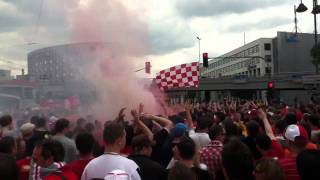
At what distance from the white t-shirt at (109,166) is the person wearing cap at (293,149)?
1.71 metres

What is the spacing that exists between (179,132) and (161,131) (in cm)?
73

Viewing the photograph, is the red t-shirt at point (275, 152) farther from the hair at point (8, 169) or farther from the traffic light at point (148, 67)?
the traffic light at point (148, 67)

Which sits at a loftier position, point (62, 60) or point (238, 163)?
point (62, 60)

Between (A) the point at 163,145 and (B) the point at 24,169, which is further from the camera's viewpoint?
(A) the point at 163,145

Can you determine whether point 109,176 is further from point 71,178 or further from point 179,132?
point 179,132

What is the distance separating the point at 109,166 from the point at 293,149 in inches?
99.7

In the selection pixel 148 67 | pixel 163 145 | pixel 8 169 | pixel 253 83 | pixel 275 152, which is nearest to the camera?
pixel 8 169

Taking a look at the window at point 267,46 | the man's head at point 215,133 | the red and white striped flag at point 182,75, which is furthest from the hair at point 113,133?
the window at point 267,46

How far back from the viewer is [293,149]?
18.2 ft

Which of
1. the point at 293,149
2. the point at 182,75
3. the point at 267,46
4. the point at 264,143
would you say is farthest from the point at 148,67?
the point at 267,46

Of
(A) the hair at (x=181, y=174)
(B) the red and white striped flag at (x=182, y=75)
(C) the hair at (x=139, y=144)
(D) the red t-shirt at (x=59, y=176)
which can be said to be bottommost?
(D) the red t-shirt at (x=59, y=176)

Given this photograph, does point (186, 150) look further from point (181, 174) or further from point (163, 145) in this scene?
point (163, 145)

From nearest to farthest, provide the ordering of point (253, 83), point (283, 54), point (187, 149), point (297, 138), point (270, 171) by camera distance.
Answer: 1. point (270, 171)
2. point (187, 149)
3. point (297, 138)
4. point (253, 83)
5. point (283, 54)

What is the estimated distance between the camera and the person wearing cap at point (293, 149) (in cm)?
494
